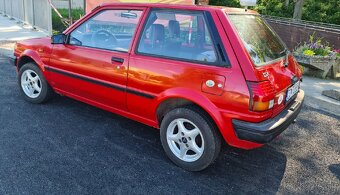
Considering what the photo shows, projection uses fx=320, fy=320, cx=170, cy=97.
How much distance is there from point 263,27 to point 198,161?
5.48 ft

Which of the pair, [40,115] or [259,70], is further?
[40,115]

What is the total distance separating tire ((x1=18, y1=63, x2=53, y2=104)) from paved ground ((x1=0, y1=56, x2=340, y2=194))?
0.22 metres

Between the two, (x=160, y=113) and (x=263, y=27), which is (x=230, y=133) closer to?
(x=160, y=113)

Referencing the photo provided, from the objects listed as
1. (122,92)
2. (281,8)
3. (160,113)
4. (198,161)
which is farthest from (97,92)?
(281,8)

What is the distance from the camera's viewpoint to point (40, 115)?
4359mm

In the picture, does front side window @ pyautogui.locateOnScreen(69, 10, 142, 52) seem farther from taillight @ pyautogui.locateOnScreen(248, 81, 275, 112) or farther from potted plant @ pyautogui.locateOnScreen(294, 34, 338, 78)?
potted plant @ pyautogui.locateOnScreen(294, 34, 338, 78)

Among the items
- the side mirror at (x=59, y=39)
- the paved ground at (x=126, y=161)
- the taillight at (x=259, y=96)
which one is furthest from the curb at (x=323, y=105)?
the side mirror at (x=59, y=39)

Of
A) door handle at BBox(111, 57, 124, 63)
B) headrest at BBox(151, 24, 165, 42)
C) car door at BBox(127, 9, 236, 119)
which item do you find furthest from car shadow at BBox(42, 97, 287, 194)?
headrest at BBox(151, 24, 165, 42)

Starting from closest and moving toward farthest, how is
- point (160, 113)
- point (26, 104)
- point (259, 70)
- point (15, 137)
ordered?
point (259, 70) → point (160, 113) → point (15, 137) → point (26, 104)

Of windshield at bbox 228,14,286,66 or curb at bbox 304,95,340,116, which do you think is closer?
Answer: windshield at bbox 228,14,286,66

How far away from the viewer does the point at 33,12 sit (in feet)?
38.6

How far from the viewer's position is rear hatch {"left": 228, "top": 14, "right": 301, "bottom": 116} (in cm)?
285

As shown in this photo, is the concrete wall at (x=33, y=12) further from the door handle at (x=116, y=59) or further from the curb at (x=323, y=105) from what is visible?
the curb at (x=323, y=105)

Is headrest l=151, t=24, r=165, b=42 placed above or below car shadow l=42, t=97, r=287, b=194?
above
